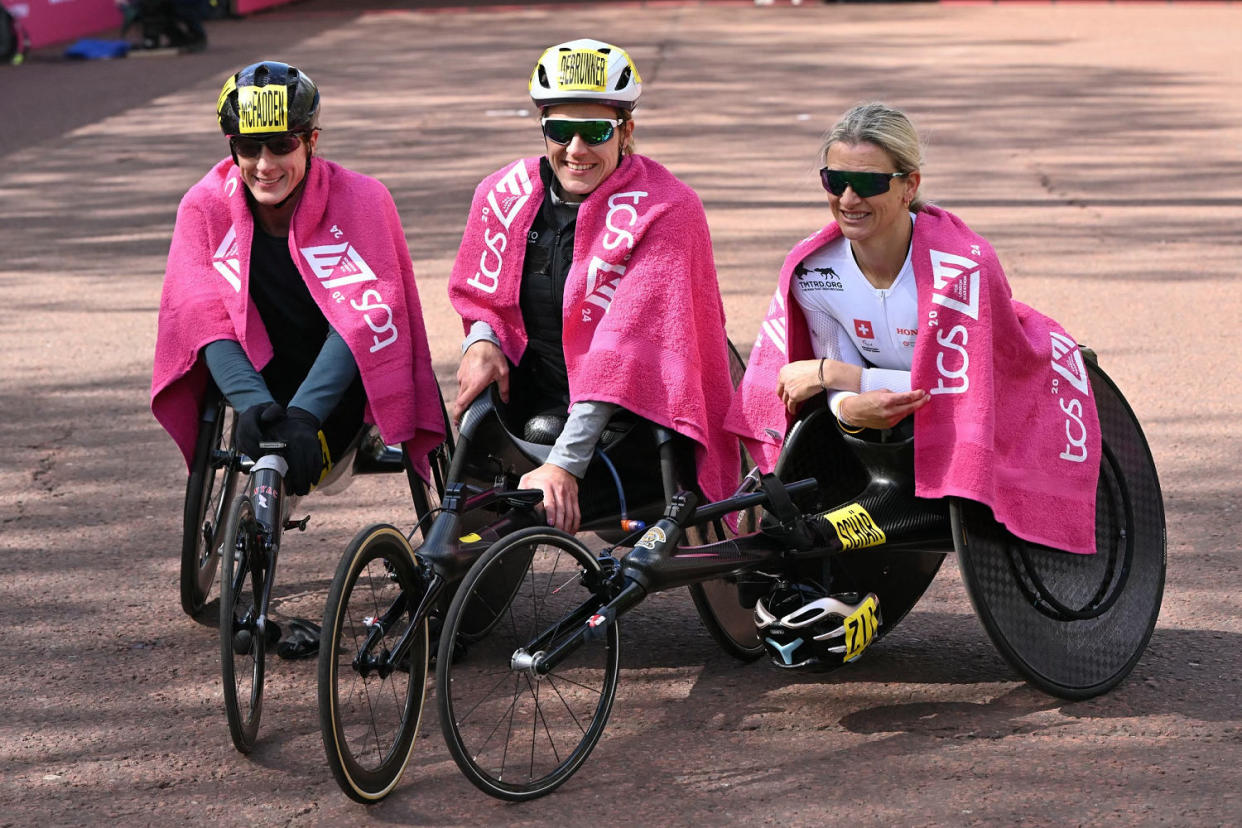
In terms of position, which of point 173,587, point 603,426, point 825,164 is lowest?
point 173,587

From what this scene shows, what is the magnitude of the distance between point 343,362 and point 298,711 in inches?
34.8

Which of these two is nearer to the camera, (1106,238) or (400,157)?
(1106,238)

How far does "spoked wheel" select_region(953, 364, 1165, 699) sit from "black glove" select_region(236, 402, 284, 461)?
1.65 meters

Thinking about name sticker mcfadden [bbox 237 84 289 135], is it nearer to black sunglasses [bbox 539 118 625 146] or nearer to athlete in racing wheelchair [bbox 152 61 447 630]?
athlete in racing wheelchair [bbox 152 61 447 630]

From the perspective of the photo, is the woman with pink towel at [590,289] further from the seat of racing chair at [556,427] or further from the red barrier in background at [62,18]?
the red barrier in background at [62,18]

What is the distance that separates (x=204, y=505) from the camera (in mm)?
4453

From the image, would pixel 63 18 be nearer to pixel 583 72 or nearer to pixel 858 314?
pixel 583 72

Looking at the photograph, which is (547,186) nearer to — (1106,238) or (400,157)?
(1106,238)

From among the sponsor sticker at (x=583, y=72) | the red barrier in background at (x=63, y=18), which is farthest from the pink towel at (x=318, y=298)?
the red barrier in background at (x=63, y=18)

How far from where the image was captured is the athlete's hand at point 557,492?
3.85m

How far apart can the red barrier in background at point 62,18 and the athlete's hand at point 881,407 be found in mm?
19387

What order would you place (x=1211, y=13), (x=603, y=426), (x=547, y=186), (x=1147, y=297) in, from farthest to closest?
(x=1211, y=13)
(x=1147, y=297)
(x=547, y=186)
(x=603, y=426)

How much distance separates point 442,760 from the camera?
3754 mm

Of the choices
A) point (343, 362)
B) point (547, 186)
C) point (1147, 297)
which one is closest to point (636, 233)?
point (547, 186)
